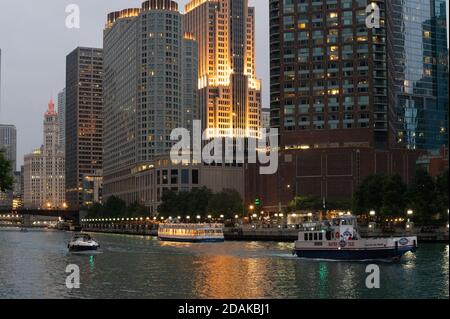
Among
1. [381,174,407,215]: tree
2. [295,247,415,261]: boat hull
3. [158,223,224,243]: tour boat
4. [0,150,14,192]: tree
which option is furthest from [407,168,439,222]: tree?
[0,150,14,192]: tree

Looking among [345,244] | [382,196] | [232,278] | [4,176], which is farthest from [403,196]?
[4,176]

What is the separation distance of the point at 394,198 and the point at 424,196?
36.3 ft

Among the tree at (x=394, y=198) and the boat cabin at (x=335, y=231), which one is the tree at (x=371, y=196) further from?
the boat cabin at (x=335, y=231)

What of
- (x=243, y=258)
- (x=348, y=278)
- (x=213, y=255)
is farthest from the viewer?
(x=213, y=255)

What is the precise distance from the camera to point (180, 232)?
641ft

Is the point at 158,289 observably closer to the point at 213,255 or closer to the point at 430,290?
the point at 430,290

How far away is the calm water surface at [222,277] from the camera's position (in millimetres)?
75938

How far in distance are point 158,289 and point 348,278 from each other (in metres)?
23.7

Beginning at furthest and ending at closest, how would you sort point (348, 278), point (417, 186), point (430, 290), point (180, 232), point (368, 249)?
point (180, 232) < point (417, 186) < point (368, 249) < point (348, 278) < point (430, 290)

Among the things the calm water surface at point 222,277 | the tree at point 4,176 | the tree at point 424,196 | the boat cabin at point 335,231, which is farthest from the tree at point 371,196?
the tree at point 4,176

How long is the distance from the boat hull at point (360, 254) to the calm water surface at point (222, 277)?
1462 millimetres

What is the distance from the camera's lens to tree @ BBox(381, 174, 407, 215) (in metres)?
169

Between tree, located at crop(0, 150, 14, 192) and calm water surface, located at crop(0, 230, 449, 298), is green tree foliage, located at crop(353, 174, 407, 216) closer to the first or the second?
calm water surface, located at crop(0, 230, 449, 298)
